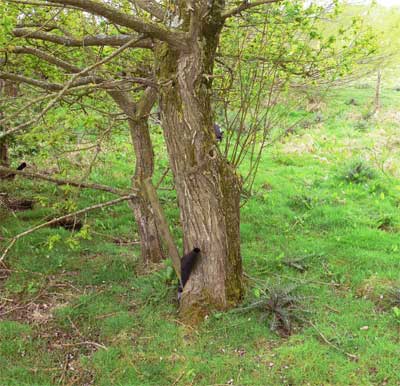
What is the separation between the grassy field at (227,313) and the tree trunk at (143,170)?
0.31 metres

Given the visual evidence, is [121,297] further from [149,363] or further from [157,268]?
[149,363]

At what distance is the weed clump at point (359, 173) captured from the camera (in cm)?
916

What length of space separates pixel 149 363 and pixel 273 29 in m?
3.69

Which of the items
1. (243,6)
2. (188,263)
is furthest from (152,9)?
(188,263)

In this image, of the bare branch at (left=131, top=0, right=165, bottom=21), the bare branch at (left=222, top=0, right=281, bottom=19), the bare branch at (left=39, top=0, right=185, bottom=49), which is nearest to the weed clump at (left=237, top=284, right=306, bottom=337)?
the bare branch at (left=39, top=0, right=185, bottom=49)

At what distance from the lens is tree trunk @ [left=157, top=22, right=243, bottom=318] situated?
407cm

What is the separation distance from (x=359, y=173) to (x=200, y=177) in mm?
6031

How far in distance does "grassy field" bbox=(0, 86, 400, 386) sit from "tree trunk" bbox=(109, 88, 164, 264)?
0.31 metres

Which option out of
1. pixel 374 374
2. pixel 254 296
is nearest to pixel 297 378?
pixel 374 374

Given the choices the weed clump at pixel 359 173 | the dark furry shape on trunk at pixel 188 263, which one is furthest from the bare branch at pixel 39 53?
the weed clump at pixel 359 173

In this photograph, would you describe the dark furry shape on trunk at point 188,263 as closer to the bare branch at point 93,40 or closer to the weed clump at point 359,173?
the bare branch at point 93,40

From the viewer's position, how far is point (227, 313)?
460cm

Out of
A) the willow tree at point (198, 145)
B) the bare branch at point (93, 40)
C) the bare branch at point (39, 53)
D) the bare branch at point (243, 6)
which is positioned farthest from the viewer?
the bare branch at point (39, 53)

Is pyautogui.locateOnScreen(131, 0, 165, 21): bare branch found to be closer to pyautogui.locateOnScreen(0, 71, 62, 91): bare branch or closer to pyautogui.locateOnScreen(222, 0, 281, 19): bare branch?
pyautogui.locateOnScreen(222, 0, 281, 19): bare branch
